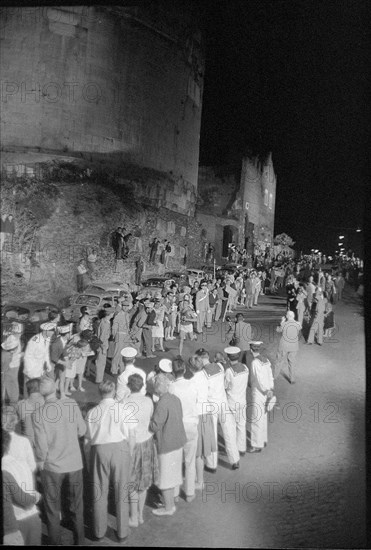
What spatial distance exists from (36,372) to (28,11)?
9.92m

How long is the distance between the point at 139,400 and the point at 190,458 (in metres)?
1.31

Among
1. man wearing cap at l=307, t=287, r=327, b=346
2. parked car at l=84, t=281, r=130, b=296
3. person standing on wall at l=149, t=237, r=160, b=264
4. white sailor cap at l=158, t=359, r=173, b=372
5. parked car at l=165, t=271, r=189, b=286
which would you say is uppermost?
person standing on wall at l=149, t=237, r=160, b=264

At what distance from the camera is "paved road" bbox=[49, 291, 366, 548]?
16.0 ft

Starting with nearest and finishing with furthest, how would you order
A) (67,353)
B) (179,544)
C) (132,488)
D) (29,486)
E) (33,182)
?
(29,486)
(132,488)
(179,544)
(67,353)
(33,182)

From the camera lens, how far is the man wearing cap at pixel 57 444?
153 inches

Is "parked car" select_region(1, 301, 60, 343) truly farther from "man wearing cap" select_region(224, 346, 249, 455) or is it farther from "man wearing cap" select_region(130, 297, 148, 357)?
"man wearing cap" select_region(224, 346, 249, 455)

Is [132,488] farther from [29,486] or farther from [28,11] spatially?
[28,11]

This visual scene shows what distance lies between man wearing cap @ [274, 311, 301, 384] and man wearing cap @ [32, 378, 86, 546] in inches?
137

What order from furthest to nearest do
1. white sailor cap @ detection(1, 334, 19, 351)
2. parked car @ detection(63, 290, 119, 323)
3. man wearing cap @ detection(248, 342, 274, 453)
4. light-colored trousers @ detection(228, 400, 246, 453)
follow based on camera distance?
parked car @ detection(63, 290, 119, 323)
white sailor cap @ detection(1, 334, 19, 351)
man wearing cap @ detection(248, 342, 274, 453)
light-colored trousers @ detection(228, 400, 246, 453)

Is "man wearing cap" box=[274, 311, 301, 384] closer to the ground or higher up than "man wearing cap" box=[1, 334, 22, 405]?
higher up

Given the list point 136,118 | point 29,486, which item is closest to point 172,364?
point 29,486

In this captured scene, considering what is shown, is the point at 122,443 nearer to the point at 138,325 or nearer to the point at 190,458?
the point at 190,458

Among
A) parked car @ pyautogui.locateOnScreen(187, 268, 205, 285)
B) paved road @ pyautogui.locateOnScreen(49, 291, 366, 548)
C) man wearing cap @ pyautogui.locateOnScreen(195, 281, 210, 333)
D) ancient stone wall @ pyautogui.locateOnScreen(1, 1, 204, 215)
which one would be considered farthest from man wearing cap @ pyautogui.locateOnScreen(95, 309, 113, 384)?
ancient stone wall @ pyautogui.locateOnScreen(1, 1, 204, 215)

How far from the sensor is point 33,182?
8719 mm
